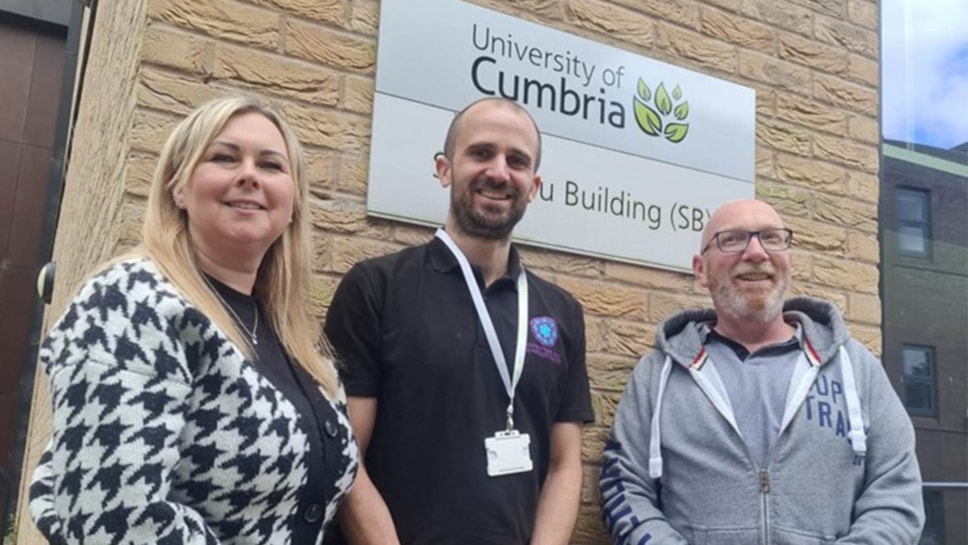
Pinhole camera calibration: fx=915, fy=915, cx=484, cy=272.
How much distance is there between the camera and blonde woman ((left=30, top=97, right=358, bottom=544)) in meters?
1.47

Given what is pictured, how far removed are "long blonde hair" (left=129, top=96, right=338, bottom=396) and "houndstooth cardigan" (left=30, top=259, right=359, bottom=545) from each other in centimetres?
8

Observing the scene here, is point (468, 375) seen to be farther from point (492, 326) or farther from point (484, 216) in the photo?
point (484, 216)

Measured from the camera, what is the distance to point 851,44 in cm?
393

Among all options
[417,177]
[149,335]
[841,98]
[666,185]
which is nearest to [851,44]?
[841,98]

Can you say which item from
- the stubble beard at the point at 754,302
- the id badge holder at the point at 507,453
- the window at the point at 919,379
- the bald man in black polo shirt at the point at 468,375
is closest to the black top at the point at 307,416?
the bald man in black polo shirt at the point at 468,375

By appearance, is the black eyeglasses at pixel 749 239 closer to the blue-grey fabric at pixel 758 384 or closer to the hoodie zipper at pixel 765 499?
the blue-grey fabric at pixel 758 384

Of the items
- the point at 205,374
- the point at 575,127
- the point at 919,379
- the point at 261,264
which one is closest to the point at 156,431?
the point at 205,374

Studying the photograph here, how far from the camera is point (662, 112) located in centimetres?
339

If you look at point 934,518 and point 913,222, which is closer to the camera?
point 934,518

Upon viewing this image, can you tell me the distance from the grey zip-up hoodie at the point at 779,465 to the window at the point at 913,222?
5.69ft

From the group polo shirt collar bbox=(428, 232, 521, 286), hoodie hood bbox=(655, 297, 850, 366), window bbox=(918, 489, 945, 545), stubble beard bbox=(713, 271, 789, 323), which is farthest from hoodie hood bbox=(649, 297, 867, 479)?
window bbox=(918, 489, 945, 545)

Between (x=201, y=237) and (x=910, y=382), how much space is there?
3.56m

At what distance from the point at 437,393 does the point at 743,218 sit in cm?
120

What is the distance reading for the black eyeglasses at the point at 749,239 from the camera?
285cm
